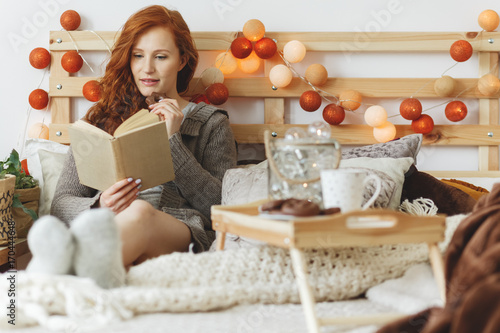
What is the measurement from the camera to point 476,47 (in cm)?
195

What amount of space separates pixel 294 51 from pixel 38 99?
0.94m

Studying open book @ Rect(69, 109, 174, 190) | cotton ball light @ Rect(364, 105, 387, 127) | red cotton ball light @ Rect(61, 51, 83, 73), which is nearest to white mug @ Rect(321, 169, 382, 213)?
open book @ Rect(69, 109, 174, 190)

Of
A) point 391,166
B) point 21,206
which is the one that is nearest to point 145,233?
point 21,206

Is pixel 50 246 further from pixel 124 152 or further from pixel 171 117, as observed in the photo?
pixel 171 117

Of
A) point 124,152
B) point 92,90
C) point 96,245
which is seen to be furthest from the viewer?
point 92,90

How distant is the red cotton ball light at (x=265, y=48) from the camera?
189cm

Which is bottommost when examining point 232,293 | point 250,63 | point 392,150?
point 232,293

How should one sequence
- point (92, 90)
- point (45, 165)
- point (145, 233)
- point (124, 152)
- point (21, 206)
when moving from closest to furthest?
point (145, 233) < point (124, 152) < point (21, 206) < point (45, 165) < point (92, 90)

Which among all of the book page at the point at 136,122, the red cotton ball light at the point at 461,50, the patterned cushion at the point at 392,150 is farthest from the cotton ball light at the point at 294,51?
the book page at the point at 136,122

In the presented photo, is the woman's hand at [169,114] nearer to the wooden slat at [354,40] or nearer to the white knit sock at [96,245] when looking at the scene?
the wooden slat at [354,40]

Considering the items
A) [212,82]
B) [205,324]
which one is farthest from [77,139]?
[205,324]

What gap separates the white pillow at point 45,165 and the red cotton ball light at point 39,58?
0.95 feet

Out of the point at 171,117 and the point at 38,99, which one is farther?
the point at 38,99

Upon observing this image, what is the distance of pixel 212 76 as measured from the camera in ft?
6.28
